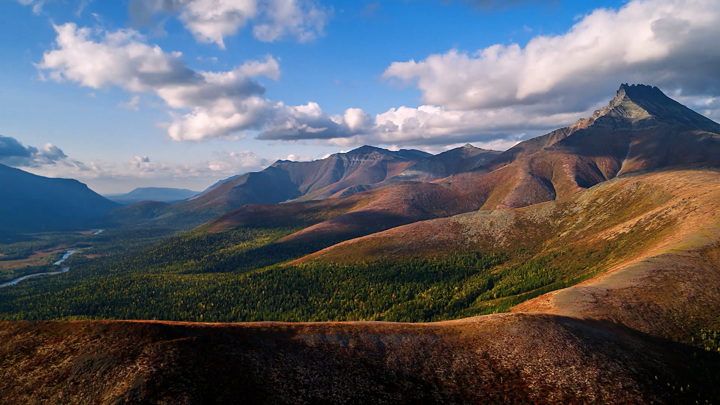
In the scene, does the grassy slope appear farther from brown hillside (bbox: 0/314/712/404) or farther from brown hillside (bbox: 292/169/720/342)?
brown hillside (bbox: 292/169/720/342)

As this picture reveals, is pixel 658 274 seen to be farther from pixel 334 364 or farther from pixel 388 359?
pixel 334 364

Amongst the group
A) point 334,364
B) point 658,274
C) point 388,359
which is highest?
point 334,364

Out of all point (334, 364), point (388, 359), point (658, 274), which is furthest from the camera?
point (658, 274)

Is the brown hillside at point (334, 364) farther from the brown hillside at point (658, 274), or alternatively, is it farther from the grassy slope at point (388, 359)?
the brown hillside at point (658, 274)

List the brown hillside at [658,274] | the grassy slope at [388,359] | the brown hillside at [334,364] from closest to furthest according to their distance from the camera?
the brown hillside at [334,364], the grassy slope at [388,359], the brown hillside at [658,274]

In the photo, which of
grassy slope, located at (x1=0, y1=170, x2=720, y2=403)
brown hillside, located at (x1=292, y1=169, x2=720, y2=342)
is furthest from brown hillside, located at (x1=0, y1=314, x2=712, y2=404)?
brown hillside, located at (x1=292, y1=169, x2=720, y2=342)

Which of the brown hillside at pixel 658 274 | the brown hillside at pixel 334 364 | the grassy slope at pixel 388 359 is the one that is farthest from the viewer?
the brown hillside at pixel 658 274

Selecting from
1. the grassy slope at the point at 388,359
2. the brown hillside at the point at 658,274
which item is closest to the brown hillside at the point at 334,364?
the grassy slope at the point at 388,359

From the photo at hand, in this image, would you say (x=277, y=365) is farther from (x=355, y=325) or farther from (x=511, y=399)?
(x=511, y=399)

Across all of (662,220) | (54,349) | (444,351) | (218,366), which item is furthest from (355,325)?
(662,220)

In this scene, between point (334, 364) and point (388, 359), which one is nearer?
point (334, 364)

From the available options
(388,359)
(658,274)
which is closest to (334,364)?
(388,359)
